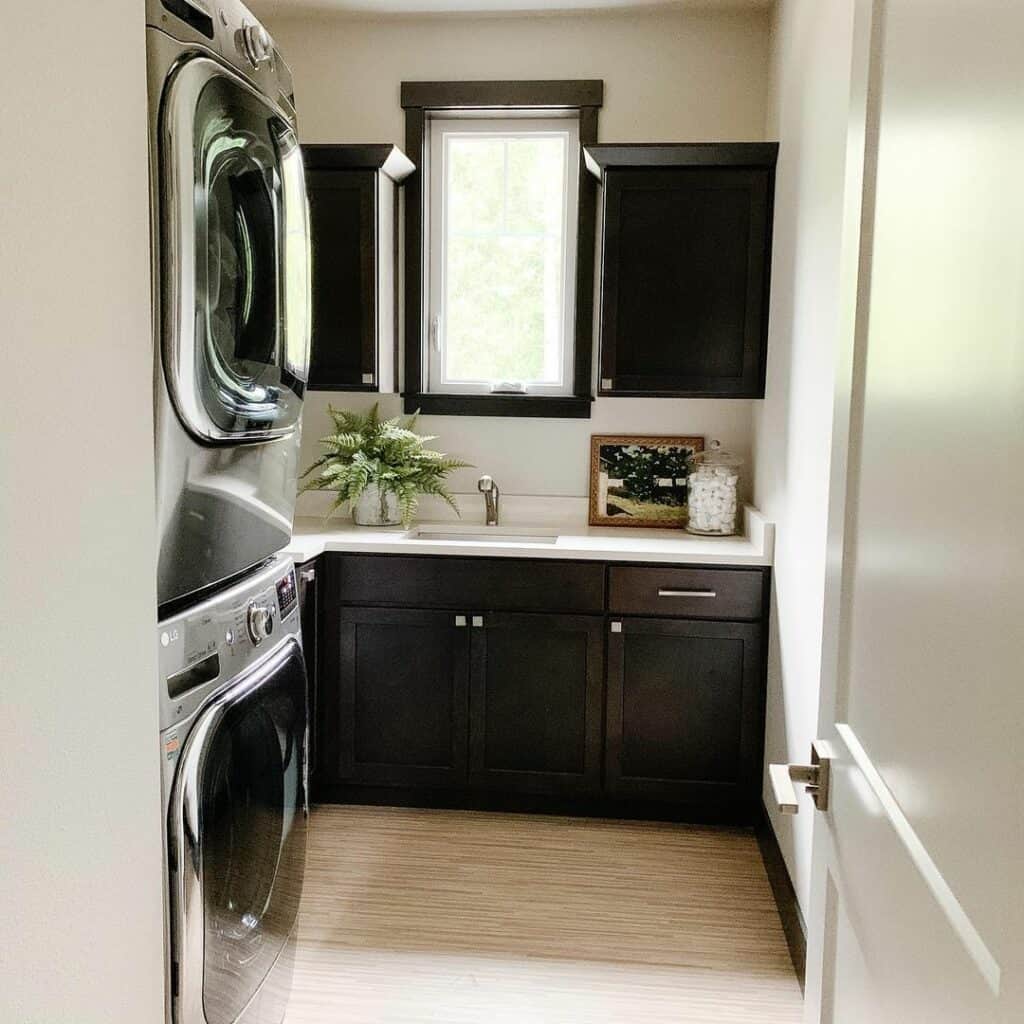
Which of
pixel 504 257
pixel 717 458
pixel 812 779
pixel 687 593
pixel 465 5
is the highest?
pixel 465 5

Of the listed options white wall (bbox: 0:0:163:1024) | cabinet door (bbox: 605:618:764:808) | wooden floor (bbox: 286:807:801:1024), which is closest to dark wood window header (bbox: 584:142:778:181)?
cabinet door (bbox: 605:618:764:808)

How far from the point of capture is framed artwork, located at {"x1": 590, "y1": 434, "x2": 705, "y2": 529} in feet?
12.1

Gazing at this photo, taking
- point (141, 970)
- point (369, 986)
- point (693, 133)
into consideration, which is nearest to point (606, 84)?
point (693, 133)

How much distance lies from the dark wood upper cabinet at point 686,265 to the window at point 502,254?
1.33ft

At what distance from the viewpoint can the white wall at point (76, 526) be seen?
0.93 meters

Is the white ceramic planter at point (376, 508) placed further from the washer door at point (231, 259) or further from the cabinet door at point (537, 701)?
the washer door at point (231, 259)

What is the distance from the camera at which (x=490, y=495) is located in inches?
144

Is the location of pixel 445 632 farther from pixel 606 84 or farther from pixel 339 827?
pixel 606 84

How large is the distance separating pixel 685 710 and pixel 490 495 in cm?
103

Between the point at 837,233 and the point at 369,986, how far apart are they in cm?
201

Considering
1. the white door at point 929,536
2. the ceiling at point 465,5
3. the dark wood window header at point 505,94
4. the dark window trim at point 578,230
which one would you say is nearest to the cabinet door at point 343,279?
the dark window trim at point 578,230

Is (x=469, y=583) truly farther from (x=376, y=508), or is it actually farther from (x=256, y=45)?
(x=256, y=45)

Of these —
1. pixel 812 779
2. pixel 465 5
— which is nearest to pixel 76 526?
pixel 812 779

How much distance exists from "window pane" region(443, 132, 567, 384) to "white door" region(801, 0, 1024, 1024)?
8.37ft
